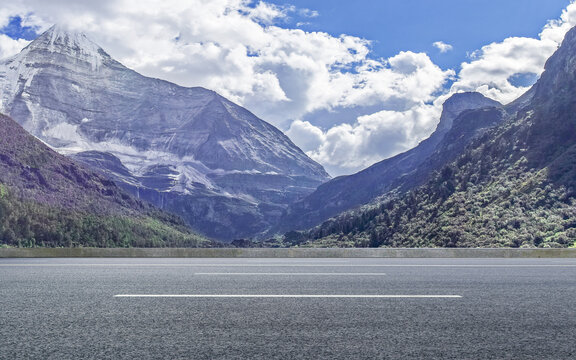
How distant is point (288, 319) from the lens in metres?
8.30

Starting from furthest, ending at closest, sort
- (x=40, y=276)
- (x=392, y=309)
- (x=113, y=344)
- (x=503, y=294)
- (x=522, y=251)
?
(x=522, y=251), (x=40, y=276), (x=503, y=294), (x=392, y=309), (x=113, y=344)

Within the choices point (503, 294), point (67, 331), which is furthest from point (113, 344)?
point (503, 294)

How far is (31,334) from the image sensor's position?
7395 millimetres

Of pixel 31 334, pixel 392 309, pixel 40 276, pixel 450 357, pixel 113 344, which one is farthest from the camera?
pixel 40 276

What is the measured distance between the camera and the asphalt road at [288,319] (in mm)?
6730

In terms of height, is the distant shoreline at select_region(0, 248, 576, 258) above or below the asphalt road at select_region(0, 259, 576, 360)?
above

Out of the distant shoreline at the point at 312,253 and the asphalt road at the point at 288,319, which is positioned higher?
the distant shoreline at the point at 312,253

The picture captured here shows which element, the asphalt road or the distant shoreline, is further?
the distant shoreline

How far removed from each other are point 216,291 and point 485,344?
5.68 meters

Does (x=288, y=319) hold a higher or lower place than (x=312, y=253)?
lower

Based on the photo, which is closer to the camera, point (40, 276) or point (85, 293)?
point (85, 293)

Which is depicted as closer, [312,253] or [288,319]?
[288,319]

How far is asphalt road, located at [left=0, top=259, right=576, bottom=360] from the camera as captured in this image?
6730 mm

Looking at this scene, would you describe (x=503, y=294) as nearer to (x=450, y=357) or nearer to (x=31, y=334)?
(x=450, y=357)
